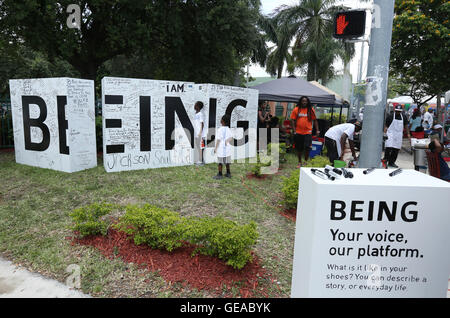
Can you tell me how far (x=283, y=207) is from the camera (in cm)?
602

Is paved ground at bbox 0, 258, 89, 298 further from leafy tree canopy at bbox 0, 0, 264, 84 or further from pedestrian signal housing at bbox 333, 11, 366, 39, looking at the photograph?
leafy tree canopy at bbox 0, 0, 264, 84

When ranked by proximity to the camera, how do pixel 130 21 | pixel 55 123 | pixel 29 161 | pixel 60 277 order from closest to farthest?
pixel 60 277 < pixel 55 123 < pixel 29 161 < pixel 130 21

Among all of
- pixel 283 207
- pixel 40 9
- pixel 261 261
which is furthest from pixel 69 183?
pixel 40 9

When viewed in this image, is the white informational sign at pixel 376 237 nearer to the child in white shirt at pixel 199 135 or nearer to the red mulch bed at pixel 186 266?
the red mulch bed at pixel 186 266

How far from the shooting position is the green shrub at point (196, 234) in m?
3.42

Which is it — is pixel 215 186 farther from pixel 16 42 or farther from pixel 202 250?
pixel 16 42

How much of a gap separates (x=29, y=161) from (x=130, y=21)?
227 inches

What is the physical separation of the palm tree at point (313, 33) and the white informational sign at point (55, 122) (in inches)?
772

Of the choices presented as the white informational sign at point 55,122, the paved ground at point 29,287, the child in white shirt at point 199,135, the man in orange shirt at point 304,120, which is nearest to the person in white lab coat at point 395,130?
the man in orange shirt at point 304,120

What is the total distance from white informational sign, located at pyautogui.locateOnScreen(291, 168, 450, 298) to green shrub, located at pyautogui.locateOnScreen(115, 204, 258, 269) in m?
0.98

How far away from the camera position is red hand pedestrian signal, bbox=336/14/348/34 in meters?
4.53

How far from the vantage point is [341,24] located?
180 inches

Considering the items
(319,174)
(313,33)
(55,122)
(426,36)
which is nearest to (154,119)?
(55,122)

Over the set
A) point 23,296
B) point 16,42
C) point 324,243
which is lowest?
point 23,296
